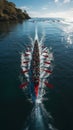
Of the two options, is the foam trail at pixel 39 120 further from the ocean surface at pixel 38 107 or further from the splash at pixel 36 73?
the splash at pixel 36 73

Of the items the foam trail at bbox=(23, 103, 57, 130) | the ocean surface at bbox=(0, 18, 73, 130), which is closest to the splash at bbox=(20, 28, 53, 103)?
the ocean surface at bbox=(0, 18, 73, 130)

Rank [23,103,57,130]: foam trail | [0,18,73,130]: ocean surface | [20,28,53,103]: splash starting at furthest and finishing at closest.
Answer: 1. [20,28,53,103]: splash
2. [0,18,73,130]: ocean surface
3. [23,103,57,130]: foam trail

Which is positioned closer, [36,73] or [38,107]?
[38,107]

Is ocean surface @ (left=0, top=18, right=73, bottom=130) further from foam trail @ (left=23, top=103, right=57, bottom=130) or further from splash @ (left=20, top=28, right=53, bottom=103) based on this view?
splash @ (left=20, top=28, right=53, bottom=103)

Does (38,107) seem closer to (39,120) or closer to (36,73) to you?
(39,120)

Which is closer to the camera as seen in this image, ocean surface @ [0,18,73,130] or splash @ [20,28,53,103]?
ocean surface @ [0,18,73,130]

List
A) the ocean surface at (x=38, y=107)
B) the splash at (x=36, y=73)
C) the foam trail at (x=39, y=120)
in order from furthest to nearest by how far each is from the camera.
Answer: the splash at (x=36, y=73), the ocean surface at (x=38, y=107), the foam trail at (x=39, y=120)

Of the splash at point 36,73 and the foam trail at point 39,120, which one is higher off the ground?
the splash at point 36,73

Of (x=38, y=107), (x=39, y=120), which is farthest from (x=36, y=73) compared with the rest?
(x=39, y=120)

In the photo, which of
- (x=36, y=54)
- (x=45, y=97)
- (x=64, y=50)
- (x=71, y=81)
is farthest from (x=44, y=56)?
(x=45, y=97)

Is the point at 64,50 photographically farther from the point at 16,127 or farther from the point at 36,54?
the point at 16,127

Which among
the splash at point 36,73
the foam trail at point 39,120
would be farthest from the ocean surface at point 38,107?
the splash at point 36,73
